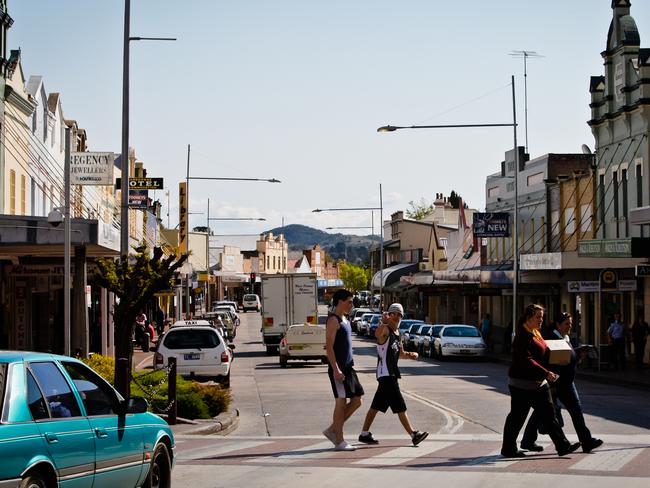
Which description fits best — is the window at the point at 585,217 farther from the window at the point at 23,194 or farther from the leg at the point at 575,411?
the leg at the point at 575,411

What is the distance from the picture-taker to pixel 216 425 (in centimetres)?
1955

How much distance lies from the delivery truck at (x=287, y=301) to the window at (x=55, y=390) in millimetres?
38257

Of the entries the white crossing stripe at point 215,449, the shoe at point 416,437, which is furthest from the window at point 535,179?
the shoe at point 416,437

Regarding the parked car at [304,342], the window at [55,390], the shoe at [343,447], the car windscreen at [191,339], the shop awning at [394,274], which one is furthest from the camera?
the shop awning at [394,274]

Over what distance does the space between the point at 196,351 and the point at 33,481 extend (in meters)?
19.7

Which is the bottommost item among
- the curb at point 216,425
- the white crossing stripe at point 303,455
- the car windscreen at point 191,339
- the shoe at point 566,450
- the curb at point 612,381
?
the curb at point 612,381

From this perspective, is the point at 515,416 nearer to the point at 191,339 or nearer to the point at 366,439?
the point at 366,439

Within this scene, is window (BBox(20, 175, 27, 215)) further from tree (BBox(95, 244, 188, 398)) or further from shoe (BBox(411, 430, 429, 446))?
shoe (BBox(411, 430, 429, 446))

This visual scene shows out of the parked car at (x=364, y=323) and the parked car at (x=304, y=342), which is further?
the parked car at (x=364, y=323)

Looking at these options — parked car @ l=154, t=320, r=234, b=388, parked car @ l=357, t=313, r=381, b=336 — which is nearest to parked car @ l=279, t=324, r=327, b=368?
parked car @ l=154, t=320, r=234, b=388

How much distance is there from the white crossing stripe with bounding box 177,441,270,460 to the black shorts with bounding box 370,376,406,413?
6.91 feet

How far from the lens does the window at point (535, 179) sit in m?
54.8

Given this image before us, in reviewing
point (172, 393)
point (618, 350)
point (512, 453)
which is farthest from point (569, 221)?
point (512, 453)

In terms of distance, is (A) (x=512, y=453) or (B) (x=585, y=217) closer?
(A) (x=512, y=453)
